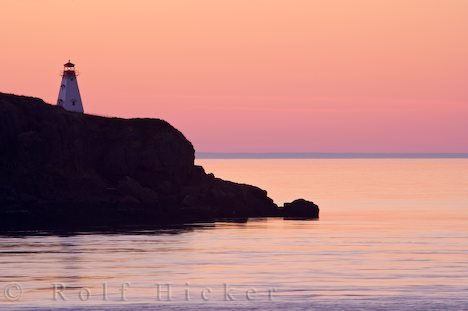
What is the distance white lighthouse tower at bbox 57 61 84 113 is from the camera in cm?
13412

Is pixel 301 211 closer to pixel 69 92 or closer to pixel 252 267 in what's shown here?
pixel 69 92

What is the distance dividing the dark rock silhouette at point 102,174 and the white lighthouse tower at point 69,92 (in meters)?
12.5

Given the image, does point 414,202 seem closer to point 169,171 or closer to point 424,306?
point 169,171

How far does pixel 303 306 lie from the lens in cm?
5088

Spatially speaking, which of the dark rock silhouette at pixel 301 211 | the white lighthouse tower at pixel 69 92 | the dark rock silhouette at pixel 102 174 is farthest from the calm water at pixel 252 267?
the white lighthouse tower at pixel 69 92

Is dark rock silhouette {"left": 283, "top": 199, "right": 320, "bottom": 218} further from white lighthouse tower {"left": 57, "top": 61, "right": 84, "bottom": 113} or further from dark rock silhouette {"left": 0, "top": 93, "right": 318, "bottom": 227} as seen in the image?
white lighthouse tower {"left": 57, "top": 61, "right": 84, "bottom": 113}

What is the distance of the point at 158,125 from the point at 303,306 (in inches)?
2832

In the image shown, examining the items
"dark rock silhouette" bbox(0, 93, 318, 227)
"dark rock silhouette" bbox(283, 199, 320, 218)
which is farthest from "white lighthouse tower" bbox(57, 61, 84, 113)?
"dark rock silhouette" bbox(283, 199, 320, 218)

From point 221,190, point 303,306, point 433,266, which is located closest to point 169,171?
point 221,190

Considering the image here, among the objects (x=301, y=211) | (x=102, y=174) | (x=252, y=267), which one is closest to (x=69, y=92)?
(x=102, y=174)

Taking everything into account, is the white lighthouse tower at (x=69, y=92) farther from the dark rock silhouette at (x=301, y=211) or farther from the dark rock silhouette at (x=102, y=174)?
the dark rock silhouette at (x=301, y=211)

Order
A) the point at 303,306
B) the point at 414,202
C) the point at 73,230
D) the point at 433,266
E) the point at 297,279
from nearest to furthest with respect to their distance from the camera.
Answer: the point at 303,306, the point at 297,279, the point at 433,266, the point at 73,230, the point at 414,202

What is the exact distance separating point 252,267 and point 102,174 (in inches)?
2004

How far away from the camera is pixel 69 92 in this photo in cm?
13500
